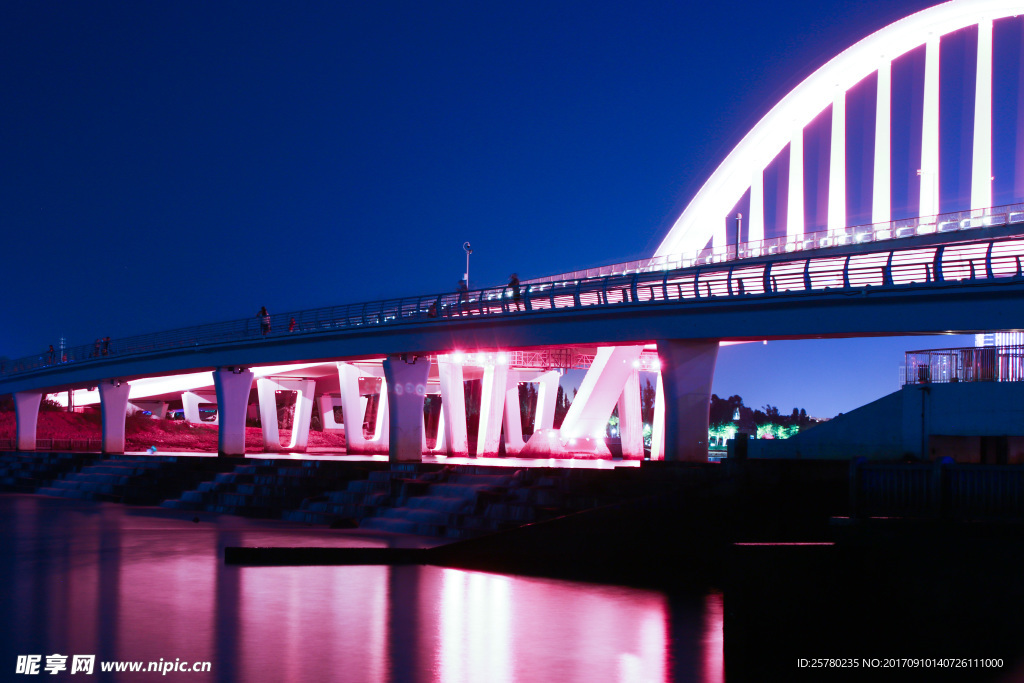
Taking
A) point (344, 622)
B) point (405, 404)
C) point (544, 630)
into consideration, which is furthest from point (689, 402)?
point (344, 622)

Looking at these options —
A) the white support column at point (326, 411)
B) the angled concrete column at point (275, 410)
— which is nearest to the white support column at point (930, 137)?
the angled concrete column at point (275, 410)

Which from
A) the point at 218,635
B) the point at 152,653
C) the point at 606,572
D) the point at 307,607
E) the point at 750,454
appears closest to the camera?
the point at 152,653

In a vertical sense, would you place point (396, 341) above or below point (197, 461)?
above

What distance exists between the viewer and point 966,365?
2188cm

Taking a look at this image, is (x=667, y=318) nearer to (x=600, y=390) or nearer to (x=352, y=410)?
(x=600, y=390)

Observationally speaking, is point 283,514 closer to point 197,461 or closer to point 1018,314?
point 197,461

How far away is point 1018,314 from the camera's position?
1981 centimetres

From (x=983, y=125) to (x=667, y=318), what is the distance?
31.7 m

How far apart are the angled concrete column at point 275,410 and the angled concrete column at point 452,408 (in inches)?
488

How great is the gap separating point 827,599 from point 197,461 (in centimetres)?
3070

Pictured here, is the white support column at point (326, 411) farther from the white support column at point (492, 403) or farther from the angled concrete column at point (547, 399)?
the white support column at point (492, 403)

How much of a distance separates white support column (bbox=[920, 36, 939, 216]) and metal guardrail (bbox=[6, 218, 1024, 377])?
11221mm

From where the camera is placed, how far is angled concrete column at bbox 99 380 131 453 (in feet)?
159

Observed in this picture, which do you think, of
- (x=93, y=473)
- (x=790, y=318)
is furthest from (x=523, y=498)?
(x=93, y=473)
